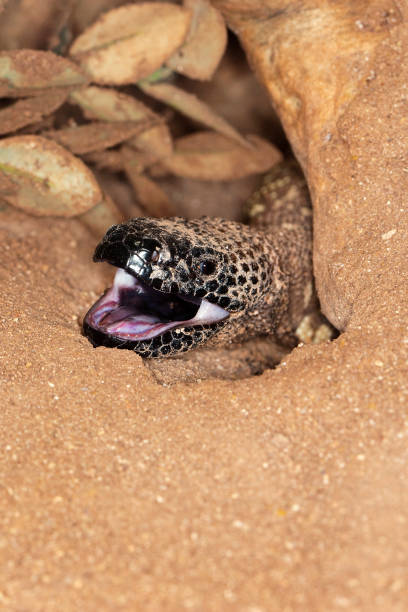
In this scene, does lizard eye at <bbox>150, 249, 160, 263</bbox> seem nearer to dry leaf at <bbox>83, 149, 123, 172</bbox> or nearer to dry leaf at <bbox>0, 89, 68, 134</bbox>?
dry leaf at <bbox>0, 89, 68, 134</bbox>

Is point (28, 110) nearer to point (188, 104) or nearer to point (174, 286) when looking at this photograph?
point (188, 104)

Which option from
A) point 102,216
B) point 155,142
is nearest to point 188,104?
point 155,142

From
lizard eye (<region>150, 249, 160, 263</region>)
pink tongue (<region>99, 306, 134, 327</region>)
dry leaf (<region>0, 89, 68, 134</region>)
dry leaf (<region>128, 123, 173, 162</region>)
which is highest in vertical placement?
dry leaf (<region>0, 89, 68, 134</region>)

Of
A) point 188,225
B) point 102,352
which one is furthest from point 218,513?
point 188,225

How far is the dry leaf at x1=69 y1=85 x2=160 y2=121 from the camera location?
3000mm

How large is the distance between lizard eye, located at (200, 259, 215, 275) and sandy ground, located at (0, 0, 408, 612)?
0.50m

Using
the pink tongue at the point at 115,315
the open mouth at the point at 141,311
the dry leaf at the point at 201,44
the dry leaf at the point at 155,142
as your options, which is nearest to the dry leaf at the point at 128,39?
the dry leaf at the point at 201,44

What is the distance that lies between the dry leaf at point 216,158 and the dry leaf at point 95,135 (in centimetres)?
39

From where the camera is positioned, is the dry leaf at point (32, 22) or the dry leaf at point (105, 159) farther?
the dry leaf at point (105, 159)

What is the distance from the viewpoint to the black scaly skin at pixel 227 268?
235 cm

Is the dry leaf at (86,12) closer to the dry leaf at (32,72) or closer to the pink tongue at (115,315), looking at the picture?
the dry leaf at (32,72)

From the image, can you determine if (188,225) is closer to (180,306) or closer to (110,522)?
(180,306)

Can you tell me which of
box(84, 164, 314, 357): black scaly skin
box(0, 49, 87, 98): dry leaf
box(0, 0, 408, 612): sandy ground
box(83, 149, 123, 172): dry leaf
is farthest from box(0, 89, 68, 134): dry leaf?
box(84, 164, 314, 357): black scaly skin

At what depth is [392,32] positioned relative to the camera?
8.18ft
